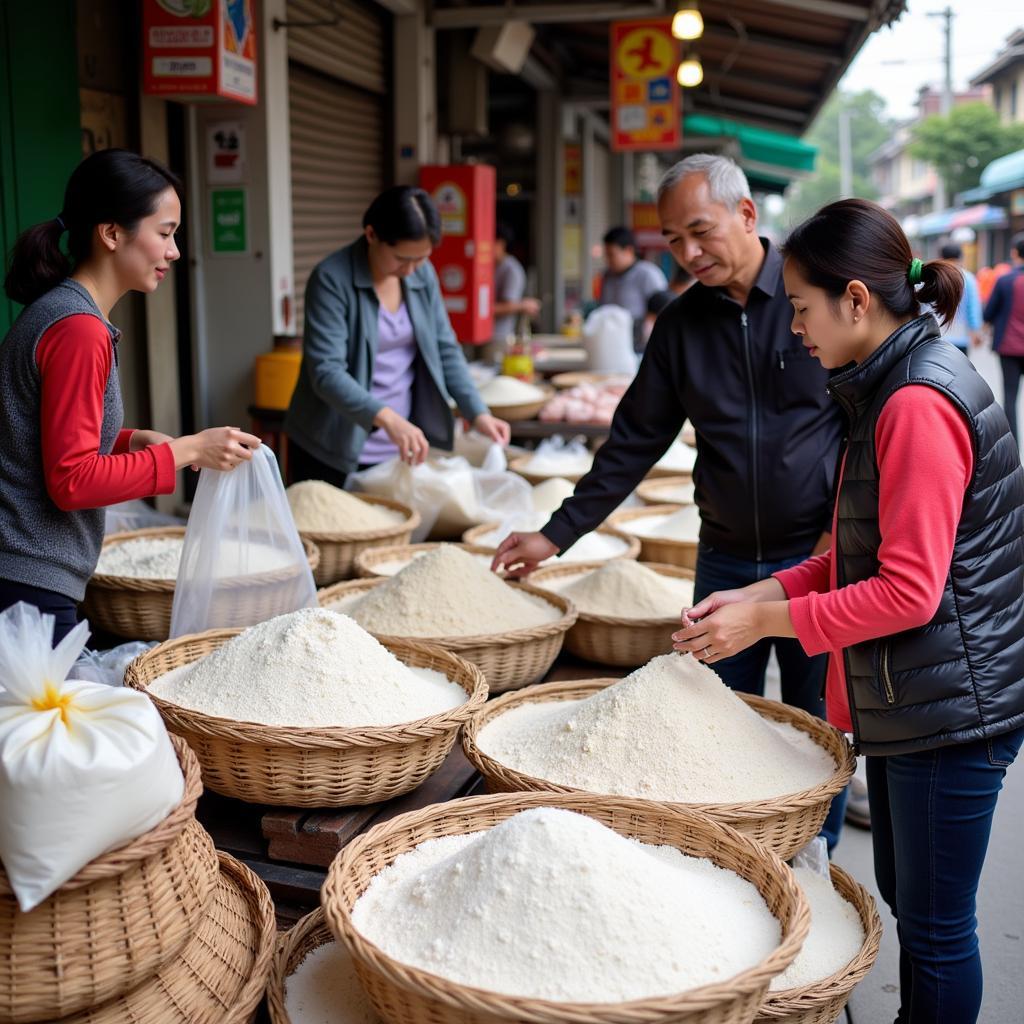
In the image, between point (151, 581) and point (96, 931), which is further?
point (151, 581)

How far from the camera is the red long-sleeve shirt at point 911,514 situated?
175 centimetres

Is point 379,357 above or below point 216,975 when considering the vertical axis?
above

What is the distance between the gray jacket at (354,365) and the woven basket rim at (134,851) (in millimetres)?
2241

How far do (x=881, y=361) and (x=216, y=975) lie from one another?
1338 mm

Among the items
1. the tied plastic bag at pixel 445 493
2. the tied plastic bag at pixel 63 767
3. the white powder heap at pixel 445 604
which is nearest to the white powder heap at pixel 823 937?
the white powder heap at pixel 445 604

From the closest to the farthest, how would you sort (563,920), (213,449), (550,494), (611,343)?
(563,920)
(213,449)
(550,494)
(611,343)

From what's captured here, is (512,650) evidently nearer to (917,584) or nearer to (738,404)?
(738,404)

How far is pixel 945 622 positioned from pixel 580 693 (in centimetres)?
86

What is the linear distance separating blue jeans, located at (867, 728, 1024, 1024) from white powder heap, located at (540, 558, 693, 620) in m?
1.10

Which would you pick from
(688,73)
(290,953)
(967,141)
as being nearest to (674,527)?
(290,953)

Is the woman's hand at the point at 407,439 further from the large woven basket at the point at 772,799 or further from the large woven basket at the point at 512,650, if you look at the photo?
the large woven basket at the point at 772,799

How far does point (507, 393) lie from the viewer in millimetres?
5949

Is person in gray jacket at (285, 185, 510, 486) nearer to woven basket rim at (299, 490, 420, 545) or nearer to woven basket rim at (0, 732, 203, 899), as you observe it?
woven basket rim at (299, 490, 420, 545)

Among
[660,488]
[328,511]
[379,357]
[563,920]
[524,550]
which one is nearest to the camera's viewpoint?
[563,920]
